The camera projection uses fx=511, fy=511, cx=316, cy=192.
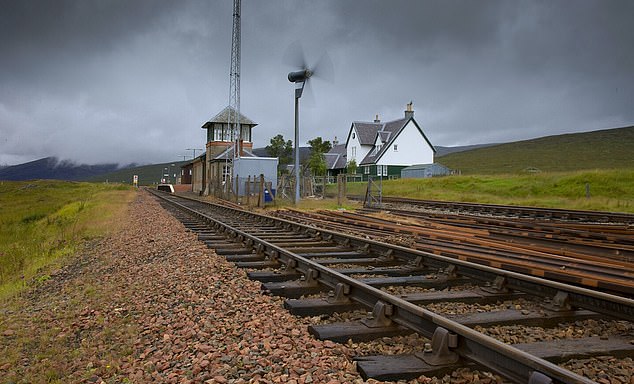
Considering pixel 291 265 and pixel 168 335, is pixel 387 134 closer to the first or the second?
pixel 291 265

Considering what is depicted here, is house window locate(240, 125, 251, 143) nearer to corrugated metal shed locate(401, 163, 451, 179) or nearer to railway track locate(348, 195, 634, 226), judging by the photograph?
corrugated metal shed locate(401, 163, 451, 179)

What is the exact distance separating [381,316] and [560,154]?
104459 mm

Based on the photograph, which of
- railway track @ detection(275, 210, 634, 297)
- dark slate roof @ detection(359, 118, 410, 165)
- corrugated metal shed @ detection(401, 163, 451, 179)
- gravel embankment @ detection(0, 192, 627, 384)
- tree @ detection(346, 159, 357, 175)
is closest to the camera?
gravel embankment @ detection(0, 192, 627, 384)

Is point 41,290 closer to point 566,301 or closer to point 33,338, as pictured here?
point 33,338

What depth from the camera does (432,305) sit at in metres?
5.09

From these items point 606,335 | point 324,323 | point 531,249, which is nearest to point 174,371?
point 324,323

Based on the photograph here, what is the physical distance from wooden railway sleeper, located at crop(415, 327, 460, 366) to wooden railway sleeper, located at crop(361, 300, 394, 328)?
0.72 metres

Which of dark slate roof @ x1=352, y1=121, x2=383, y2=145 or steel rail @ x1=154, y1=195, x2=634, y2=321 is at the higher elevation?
dark slate roof @ x1=352, y1=121, x2=383, y2=145

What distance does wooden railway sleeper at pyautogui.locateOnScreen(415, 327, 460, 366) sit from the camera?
11.2 feet

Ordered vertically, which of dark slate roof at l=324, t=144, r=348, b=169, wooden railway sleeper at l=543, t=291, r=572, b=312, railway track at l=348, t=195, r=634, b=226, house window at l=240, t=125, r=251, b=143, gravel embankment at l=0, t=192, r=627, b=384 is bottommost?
gravel embankment at l=0, t=192, r=627, b=384

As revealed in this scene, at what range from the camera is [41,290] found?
25.9 ft

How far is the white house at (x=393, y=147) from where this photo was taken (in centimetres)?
6253

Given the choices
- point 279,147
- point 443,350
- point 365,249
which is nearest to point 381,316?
point 443,350

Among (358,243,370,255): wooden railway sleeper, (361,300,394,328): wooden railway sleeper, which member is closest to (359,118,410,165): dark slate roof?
(358,243,370,255): wooden railway sleeper
